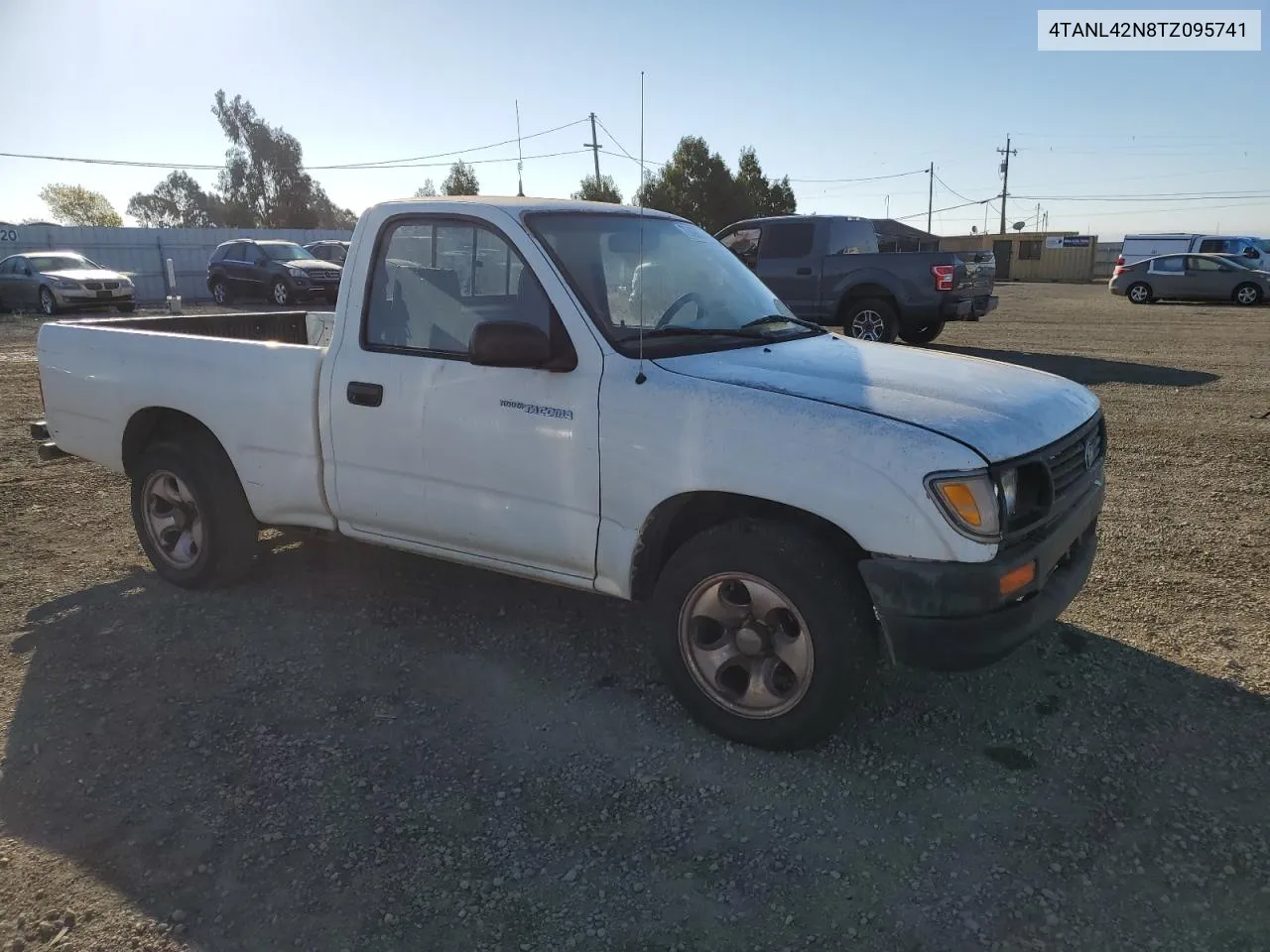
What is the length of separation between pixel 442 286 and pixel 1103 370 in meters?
10.8

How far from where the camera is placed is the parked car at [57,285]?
20.8 m

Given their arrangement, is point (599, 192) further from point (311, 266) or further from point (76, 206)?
point (76, 206)

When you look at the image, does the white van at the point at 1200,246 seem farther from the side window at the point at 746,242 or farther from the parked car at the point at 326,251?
the parked car at the point at 326,251

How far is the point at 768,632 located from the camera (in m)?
3.13

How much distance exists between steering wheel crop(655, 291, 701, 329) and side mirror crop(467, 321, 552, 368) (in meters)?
0.52

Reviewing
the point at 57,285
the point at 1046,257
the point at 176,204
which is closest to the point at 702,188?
the point at 1046,257

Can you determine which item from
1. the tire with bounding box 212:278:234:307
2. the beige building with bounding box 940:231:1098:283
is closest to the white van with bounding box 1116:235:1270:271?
the beige building with bounding box 940:231:1098:283

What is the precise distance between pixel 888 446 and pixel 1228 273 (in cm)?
2667

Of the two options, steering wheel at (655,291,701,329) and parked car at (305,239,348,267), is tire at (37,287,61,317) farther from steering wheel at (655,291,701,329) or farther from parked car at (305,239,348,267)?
steering wheel at (655,291,701,329)

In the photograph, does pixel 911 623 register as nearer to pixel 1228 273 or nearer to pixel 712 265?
pixel 712 265

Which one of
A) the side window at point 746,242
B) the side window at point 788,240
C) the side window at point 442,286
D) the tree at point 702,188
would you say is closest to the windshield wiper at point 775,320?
the side window at point 442,286

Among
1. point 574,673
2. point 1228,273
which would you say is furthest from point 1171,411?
point 1228,273

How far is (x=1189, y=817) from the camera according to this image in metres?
2.85

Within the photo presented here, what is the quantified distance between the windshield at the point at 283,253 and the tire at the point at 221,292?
1773mm
